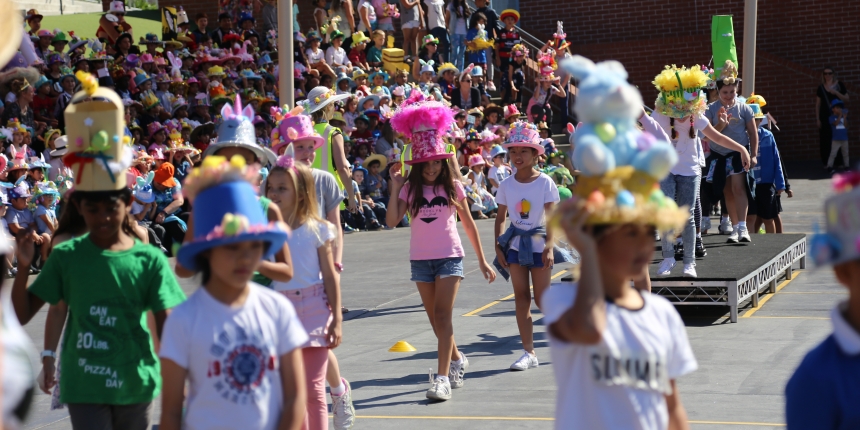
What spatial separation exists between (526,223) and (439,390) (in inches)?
63.6

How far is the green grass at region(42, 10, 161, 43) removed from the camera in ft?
81.8

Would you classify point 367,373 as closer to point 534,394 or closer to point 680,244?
point 534,394

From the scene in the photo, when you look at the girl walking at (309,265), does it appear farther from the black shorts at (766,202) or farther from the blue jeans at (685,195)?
the black shorts at (766,202)

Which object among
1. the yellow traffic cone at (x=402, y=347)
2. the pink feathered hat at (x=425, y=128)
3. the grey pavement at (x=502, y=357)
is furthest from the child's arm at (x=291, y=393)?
the yellow traffic cone at (x=402, y=347)

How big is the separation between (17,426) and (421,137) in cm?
525

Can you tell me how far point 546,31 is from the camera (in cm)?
2794

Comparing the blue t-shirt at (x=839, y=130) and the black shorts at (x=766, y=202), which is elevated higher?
the blue t-shirt at (x=839, y=130)

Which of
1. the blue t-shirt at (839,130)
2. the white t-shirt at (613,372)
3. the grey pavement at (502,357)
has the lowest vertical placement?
the grey pavement at (502,357)

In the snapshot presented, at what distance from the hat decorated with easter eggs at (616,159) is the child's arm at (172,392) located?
141 cm

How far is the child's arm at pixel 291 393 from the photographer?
11.8 feet

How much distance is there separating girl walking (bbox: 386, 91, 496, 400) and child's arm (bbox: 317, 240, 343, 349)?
1.89 metres

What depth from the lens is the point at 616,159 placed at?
3.11m

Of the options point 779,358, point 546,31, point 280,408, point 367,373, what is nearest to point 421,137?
point 367,373

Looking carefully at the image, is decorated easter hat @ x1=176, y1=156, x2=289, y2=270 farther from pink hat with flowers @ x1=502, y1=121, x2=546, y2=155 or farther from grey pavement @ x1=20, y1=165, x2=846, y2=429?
pink hat with flowers @ x1=502, y1=121, x2=546, y2=155
